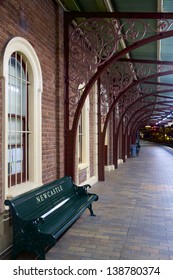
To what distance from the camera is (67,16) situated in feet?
18.5

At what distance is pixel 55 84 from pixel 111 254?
10.6ft

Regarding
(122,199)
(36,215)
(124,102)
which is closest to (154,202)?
(122,199)

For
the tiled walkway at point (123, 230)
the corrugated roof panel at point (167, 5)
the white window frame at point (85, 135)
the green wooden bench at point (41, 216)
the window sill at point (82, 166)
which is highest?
the corrugated roof panel at point (167, 5)

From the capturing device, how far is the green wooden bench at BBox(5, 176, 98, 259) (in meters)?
3.23

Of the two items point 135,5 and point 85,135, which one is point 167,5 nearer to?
point 135,5

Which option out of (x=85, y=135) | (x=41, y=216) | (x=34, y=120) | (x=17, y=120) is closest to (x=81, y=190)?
(x=34, y=120)

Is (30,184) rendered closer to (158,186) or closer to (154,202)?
(154,202)

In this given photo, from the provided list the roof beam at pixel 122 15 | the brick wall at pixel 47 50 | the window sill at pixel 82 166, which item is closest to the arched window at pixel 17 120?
the brick wall at pixel 47 50

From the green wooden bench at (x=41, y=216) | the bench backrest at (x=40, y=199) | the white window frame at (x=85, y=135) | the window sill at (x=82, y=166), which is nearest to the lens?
the green wooden bench at (x=41, y=216)

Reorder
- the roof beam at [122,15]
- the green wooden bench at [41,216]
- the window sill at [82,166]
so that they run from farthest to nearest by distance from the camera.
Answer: the window sill at [82,166] → the roof beam at [122,15] → the green wooden bench at [41,216]

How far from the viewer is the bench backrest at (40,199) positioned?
3.43 m

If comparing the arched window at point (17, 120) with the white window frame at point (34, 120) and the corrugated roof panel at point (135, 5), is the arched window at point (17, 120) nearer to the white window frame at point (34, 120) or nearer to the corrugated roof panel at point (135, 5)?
the white window frame at point (34, 120)

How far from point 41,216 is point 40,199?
1.41 ft

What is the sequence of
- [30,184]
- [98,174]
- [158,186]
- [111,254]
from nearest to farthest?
1. [111,254]
2. [30,184]
3. [158,186]
4. [98,174]
